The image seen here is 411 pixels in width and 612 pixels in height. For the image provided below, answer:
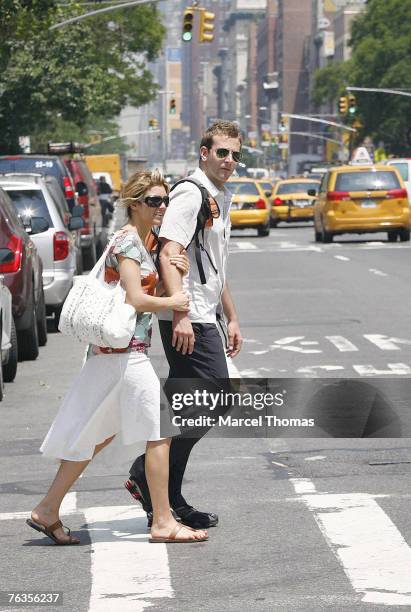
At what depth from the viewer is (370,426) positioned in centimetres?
1062

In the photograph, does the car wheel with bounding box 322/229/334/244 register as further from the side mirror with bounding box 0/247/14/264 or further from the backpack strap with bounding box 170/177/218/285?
the backpack strap with bounding box 170/177/218/285

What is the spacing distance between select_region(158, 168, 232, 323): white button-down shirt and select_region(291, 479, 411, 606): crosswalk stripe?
3.56ft

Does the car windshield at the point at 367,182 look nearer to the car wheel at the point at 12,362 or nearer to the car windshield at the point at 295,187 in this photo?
the car windshield at the point at 295,187

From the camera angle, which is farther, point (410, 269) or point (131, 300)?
point (410, 269)

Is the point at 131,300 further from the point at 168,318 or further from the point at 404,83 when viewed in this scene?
the point at 404,83

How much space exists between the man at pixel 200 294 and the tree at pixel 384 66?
90.0 m

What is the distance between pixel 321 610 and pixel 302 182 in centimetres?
4909

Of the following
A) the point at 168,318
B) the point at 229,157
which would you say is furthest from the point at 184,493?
the point at 229,157

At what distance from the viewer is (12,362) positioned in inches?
529

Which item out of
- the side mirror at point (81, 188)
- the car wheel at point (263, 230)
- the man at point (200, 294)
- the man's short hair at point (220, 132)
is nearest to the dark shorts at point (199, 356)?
the man at point (200, 294)

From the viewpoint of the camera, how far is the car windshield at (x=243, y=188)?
4562 centimetres

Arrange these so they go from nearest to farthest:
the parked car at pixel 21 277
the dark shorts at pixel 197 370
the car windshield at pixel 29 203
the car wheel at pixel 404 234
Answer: the dark shorts at pixel 197 370 < the parked car at pixel 21 277 < the car windshield at pixel 29 203 < the car wheel at pixel 404 234

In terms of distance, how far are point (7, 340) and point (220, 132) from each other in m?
5.93

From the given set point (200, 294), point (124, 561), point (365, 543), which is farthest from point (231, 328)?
point (124, 561)
